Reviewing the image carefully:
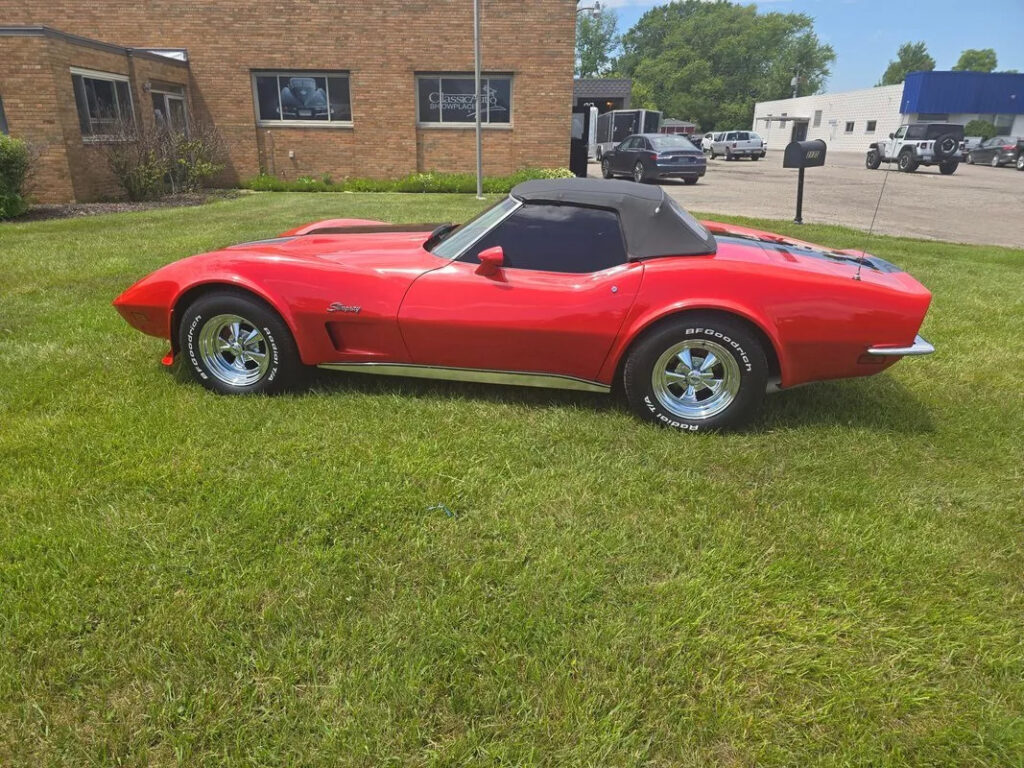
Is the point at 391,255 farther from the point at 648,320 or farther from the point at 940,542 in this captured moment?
the point at 940,542

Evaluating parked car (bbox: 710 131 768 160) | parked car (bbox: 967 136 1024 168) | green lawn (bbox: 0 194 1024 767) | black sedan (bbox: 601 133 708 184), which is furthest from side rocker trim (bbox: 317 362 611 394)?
parked car (bbox: 710 131 768 160)

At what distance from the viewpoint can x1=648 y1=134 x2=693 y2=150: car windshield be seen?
70.9ft

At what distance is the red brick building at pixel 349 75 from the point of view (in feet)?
56.9

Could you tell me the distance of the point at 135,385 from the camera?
13.2 ft

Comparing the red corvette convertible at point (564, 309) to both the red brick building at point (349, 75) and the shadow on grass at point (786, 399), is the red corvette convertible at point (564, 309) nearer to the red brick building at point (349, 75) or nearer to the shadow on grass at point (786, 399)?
the shadow on grass at point (786, 399)

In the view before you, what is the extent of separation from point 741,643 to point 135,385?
141 inches

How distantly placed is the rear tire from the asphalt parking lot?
2216 mm

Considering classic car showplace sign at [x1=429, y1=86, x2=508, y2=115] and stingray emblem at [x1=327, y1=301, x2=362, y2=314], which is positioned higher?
classic car showplace sign at [x1=429, y1=86, x2=508, y2=115]

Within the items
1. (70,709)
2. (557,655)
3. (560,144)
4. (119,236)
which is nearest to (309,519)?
(70,709)

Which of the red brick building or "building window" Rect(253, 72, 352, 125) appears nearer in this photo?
the red brick building

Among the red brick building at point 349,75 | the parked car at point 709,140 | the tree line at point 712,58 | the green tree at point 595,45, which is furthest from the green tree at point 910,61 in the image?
the red brick building at point 349,75

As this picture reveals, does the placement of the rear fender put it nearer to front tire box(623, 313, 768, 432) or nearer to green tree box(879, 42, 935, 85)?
front tire box(623, 313, 768, 432)

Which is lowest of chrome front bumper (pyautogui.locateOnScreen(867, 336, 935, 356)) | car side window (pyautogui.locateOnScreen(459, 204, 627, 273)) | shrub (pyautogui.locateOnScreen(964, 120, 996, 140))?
chrome front bumper (pyautogui.locateOnScreen(867, 336, 935, 356))

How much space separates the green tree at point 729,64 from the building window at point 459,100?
262 feet
